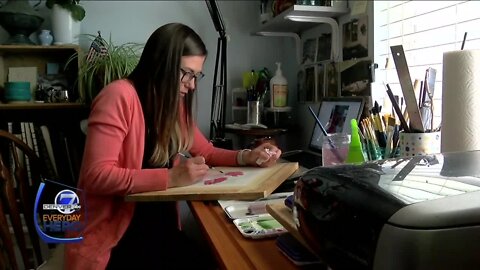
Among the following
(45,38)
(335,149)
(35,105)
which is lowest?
(335,149)

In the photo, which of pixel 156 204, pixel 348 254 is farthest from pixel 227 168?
pixel 348 254

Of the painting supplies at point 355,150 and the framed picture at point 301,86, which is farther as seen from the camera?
the framed picture at point 301,86

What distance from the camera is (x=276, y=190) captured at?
40.6 inches

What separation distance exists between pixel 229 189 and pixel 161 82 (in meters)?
0.35

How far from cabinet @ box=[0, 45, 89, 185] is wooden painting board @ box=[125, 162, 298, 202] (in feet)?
3.11

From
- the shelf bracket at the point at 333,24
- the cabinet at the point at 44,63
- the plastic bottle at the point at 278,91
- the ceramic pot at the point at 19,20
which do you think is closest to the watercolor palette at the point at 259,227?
the shelf bracket at the point at 333,24

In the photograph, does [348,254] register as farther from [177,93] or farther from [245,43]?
[245,43]

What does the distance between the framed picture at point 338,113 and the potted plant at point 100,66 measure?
813mm

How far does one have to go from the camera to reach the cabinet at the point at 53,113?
1731mm

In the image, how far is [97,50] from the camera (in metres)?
1.71

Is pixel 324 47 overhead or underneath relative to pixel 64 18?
underneath

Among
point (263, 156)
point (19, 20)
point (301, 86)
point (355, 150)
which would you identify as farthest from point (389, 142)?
point (19, 20)

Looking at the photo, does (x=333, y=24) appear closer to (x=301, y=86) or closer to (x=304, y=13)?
(x=304, y=13)

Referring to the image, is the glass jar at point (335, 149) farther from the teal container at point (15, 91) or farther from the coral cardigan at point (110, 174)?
the teal container at point (15, 91)
